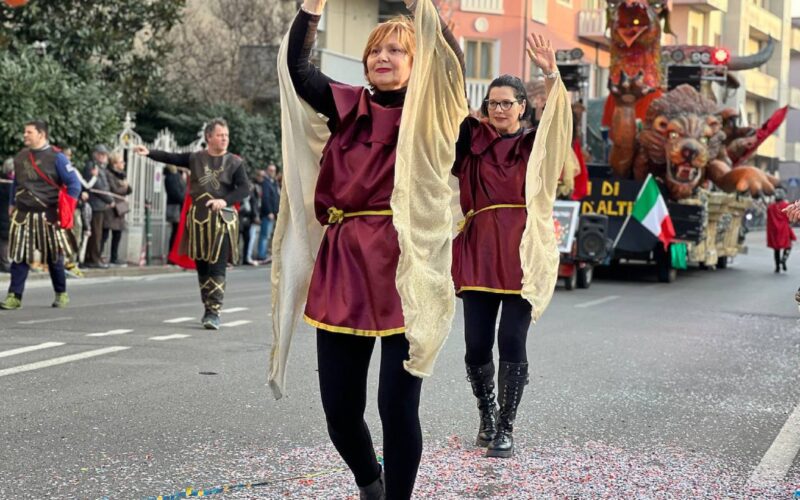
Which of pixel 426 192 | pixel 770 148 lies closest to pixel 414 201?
pixel 426 192

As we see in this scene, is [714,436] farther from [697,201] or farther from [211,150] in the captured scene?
[697,201]

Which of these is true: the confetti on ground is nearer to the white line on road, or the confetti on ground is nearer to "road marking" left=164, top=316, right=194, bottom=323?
the white line on road

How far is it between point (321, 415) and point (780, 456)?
2369 mm

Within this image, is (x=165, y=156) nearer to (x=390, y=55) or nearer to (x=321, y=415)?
(x=321, y=415)

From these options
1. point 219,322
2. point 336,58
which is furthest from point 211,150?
point 336,58

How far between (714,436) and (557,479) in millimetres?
1529

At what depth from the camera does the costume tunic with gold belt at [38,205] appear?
11945mm

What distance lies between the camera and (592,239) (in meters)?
17.5

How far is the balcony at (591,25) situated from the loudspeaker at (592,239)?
2490 cm

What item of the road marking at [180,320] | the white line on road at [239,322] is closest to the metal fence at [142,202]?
the road marking at [180,320]

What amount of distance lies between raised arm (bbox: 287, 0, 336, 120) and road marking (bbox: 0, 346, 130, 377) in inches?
173

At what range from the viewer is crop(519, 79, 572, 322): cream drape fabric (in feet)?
19.1

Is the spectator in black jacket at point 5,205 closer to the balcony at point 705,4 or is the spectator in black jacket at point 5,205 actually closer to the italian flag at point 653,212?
the italian flag at point 653,212

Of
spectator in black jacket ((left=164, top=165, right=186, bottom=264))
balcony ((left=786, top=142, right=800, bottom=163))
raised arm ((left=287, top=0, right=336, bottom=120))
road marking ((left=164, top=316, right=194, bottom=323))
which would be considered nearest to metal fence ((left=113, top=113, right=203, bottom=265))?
spectator in black jacket ((left=164, top=165, right=186, bottom=264))
